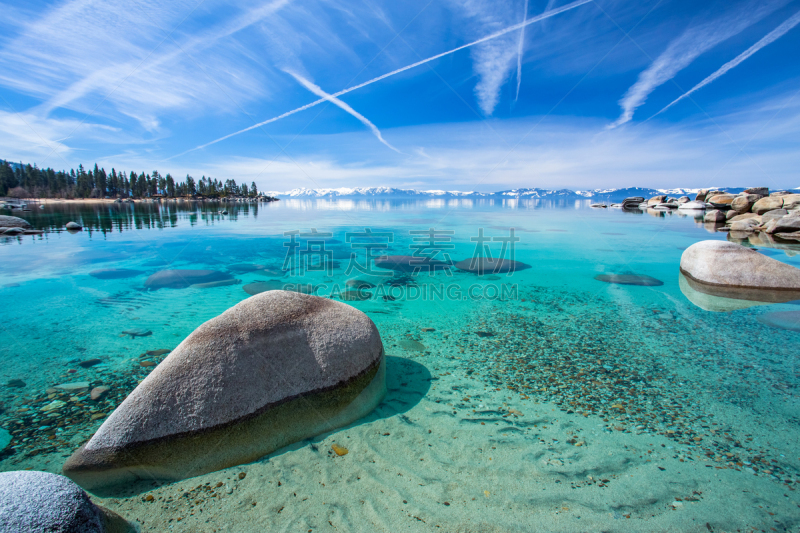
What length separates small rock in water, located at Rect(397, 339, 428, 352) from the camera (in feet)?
26.0

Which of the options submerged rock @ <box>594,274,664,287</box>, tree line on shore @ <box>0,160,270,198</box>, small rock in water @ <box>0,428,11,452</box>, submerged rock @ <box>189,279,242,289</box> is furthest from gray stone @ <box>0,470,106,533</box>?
tree line on shore @ <box>0,160,270,198</box>

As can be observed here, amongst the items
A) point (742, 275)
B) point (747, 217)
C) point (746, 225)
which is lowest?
point (742, 275)

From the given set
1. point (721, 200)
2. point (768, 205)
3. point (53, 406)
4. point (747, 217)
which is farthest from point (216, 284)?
point (721, 200)

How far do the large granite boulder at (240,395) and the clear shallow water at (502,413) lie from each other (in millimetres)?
322

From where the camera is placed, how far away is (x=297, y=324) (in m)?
5.34

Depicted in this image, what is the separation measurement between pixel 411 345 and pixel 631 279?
11641 mm

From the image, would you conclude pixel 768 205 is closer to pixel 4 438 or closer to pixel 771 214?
pixel 771 214

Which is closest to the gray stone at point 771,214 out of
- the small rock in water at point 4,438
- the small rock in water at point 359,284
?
the small rock in water at point 359,284

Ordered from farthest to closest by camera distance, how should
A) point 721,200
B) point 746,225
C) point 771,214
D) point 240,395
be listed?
point 721,200, point 746,225, point 771,214, point 240,395

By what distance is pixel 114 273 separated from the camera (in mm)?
15594

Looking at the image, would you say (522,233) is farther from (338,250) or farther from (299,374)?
(299,374)

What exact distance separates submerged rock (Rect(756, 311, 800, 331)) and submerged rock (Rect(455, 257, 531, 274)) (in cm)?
845

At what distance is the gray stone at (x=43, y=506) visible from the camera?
98.1 inches

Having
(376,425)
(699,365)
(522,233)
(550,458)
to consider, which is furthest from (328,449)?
(522,233)
